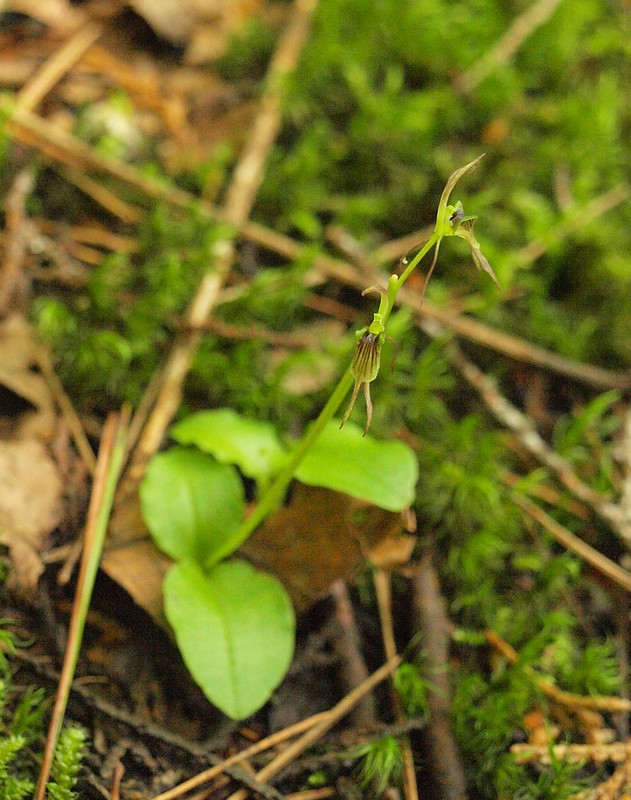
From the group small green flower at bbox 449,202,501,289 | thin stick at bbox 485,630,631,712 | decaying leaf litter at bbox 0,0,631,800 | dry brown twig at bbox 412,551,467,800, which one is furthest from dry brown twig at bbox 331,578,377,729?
small green flower at bbox 449,202,501,289

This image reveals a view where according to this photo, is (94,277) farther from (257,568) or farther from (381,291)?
(381,291)

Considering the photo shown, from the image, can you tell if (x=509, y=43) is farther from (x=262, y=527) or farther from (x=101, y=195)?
(x=262, y=527)

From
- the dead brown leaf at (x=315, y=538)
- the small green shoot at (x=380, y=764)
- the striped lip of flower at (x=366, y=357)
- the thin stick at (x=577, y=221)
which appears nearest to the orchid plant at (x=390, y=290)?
the striped lip of flower at (x=366, y=357)

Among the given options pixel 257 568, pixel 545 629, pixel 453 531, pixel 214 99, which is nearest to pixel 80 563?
pixel 257 568

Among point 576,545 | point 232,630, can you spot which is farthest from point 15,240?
point 576,545

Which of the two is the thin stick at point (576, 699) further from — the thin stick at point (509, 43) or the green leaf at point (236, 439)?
the thin stick at point (509, 43)

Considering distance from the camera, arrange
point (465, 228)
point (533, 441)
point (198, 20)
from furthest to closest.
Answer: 1. point (198, 20)
2. point (533, 441)
3. point (465, 228)
